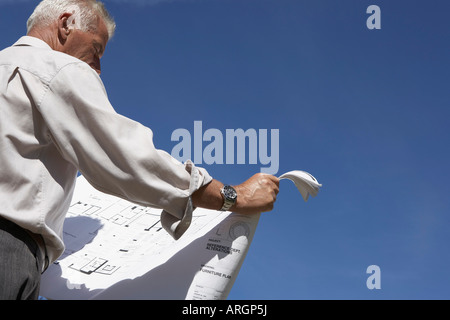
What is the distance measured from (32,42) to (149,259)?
916 millimetres

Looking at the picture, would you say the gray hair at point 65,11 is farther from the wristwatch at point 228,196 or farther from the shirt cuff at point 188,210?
the wristwatch at point 228,196

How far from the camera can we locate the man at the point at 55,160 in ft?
4.54

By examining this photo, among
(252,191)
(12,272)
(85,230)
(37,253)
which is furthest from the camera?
(85,230)

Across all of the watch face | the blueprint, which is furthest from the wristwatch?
the blueprint

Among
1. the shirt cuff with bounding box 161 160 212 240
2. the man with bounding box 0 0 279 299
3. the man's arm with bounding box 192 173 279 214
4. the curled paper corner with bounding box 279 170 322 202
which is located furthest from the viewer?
the curled paper corner with bounding box 279 170 322 202

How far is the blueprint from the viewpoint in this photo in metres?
1.74

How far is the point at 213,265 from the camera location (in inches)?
68.6

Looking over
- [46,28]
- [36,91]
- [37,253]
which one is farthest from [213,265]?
[46,28]

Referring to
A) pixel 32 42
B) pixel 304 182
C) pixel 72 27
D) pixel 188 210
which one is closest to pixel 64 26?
pixel 72 27

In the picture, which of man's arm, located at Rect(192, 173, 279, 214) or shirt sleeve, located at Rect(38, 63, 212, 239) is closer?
shirt sleeve, located at Rect(38, 63, 212, 239)

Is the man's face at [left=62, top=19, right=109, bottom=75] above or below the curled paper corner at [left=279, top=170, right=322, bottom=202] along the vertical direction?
above

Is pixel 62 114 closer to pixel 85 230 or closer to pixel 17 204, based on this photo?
pixel 17 204

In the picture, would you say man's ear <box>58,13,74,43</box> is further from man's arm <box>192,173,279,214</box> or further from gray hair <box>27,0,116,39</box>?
man's arm <box>192,173,279,214</box>
